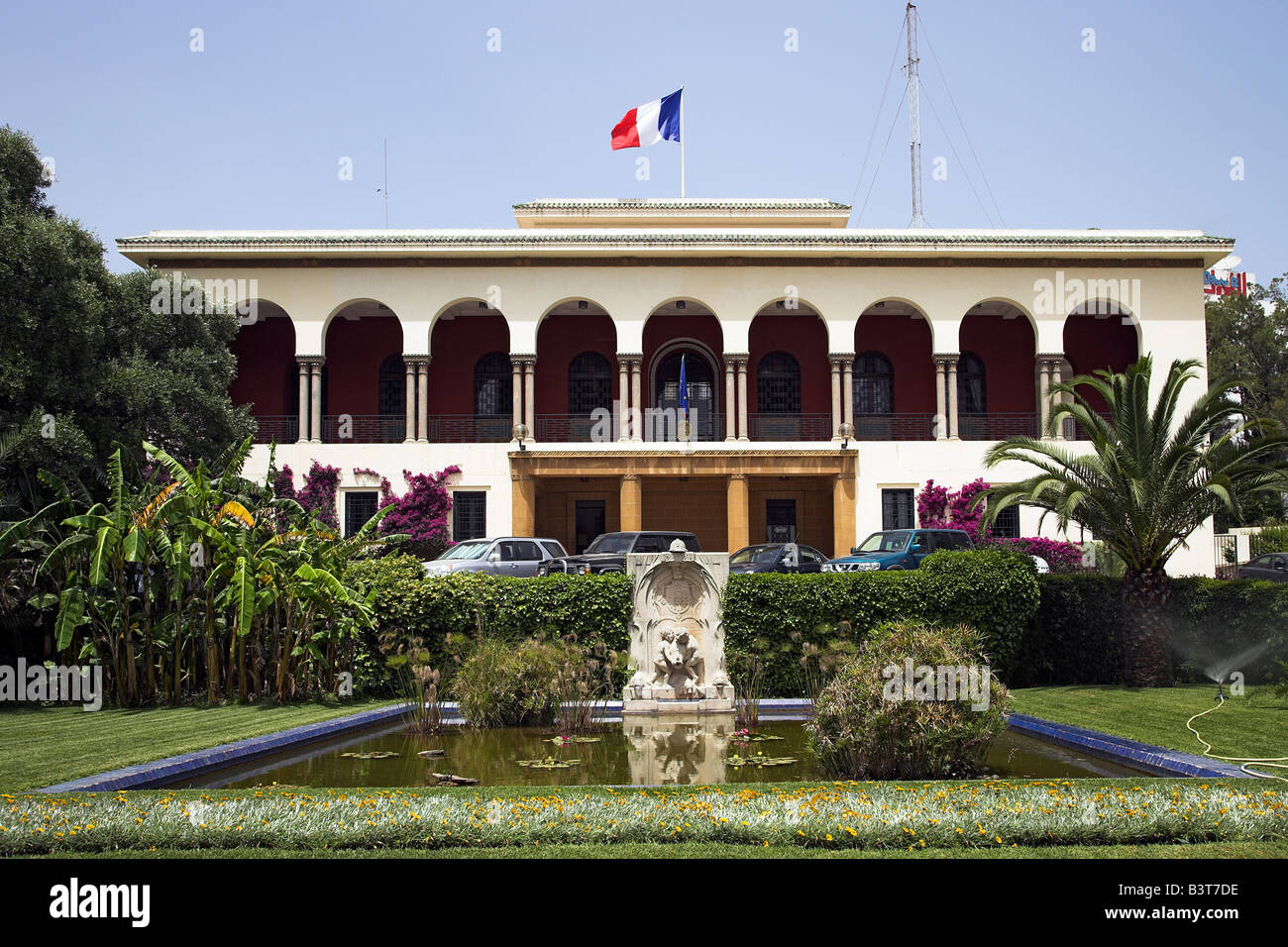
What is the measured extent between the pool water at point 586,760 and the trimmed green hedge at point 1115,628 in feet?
16.7

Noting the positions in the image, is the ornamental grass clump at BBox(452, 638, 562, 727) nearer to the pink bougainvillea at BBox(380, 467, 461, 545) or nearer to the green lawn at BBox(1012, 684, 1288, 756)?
the green lawn at BBox(1012, 684, 1288, 756)

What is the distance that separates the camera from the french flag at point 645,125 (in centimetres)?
2967

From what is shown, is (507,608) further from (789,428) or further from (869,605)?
(789,428)

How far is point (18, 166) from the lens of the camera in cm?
1670

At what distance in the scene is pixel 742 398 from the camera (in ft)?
92.8

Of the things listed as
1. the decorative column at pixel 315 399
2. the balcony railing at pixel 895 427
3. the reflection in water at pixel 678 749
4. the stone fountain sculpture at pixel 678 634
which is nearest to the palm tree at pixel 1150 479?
the stone fountain sculpture at pixel 678 634

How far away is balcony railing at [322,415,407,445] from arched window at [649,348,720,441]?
8026mm

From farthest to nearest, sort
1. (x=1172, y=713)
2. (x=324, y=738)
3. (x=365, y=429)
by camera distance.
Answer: (x=365, y=429)
(x=1172, y=713)
(x=324, y=738)

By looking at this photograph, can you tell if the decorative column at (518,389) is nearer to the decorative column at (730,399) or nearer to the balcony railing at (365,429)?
the balcony railing at (365,429)

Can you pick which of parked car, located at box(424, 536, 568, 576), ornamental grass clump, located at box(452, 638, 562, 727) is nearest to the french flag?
parked car, located at box(424, 536, 568, 576)

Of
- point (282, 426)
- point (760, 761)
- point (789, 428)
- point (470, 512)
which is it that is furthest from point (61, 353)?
point (789, 428)

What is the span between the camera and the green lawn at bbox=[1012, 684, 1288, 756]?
936 centimetres

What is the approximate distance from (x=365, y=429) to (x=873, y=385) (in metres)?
16.3
